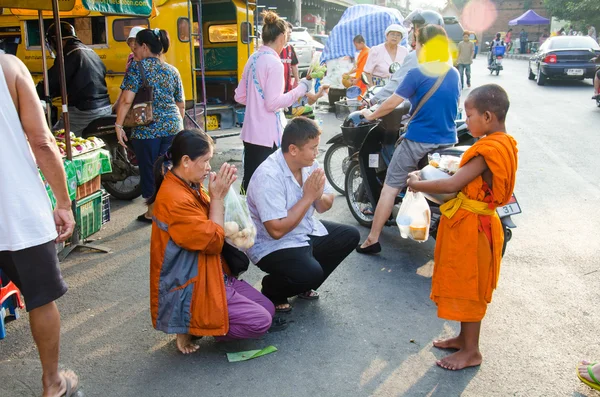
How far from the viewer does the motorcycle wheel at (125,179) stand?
6383 mm

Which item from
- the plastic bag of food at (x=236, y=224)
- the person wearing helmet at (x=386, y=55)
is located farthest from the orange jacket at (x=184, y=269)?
the person wearing helmet at (x=386, y=55)

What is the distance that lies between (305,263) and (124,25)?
17.9 feet

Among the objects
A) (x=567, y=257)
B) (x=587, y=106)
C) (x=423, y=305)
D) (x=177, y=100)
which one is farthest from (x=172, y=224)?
(x=587, y=106)

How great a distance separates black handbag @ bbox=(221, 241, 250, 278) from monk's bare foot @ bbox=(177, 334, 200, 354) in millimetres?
471

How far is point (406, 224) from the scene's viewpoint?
3.83m

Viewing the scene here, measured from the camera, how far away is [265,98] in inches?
194

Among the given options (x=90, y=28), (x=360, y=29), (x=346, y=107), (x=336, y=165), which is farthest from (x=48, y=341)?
(x=360, y=29)

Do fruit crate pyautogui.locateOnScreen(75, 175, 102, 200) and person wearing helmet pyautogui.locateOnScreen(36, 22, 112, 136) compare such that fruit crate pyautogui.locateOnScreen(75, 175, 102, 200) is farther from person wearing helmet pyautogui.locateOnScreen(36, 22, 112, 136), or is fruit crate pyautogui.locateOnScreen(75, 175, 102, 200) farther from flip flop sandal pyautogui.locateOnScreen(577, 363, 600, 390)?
flip flop sandal pyautogui.locateOnScreen(577, 363, 600, 390)

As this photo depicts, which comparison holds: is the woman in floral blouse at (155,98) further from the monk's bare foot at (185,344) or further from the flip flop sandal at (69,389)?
the flip flop sandal at (69,389)

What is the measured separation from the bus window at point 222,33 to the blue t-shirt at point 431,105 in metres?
5.70

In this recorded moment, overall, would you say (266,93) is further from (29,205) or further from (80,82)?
(29,205)

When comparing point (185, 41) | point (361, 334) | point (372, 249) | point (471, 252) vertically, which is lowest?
point (361, 334)

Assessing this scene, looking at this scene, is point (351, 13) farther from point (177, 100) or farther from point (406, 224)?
point (406, 224)

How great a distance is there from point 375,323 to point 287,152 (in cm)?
124
